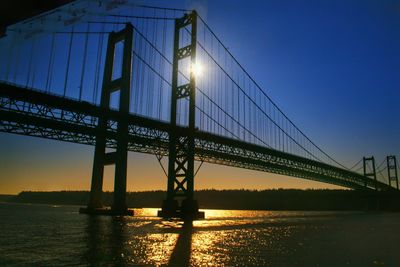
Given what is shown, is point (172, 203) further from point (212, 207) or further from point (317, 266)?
point (212, 207)

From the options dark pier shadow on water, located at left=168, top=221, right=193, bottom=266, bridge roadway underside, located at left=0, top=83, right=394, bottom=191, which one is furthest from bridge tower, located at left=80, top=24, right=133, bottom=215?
dark pier shadow on water, located at left=168, top=221, right=193, bottom=266

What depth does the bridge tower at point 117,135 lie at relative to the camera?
38.3 metres

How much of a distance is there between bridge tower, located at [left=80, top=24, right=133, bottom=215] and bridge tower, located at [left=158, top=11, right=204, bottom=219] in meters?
4.75

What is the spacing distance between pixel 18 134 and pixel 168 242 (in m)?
23.0

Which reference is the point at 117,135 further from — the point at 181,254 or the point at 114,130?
the point at 181,254

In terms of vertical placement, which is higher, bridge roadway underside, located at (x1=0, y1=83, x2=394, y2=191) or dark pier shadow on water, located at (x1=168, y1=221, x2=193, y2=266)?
bridge roadway underside, located at (x1=0, y1=83, x2=394, y2=191)

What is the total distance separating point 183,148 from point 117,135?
6.94 m

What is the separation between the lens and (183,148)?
3788 cm

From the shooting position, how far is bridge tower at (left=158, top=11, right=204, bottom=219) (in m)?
36.1

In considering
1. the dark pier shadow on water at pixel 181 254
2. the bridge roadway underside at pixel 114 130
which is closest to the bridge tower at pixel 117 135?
the bridge roadway underside at pixel 114 130

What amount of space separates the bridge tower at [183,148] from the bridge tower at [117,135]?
15.6ft

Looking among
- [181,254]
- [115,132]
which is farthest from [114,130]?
[181,254]

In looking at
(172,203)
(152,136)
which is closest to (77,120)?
(152,136)

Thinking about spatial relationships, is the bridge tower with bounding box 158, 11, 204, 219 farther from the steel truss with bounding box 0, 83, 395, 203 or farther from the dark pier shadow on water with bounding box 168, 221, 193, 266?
the dark pier shadow on water with bounding box 168, 221, 193, 266
